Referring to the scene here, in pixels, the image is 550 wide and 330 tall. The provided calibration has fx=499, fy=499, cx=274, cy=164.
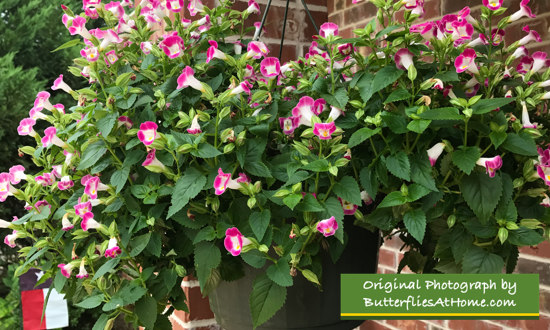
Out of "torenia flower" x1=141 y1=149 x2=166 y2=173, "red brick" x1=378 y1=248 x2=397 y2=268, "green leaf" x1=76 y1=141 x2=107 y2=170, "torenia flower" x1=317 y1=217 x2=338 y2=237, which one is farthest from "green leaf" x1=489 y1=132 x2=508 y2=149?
"red brick" x1=378 y1=248 x2=397 y2=268

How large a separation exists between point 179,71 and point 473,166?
460mm

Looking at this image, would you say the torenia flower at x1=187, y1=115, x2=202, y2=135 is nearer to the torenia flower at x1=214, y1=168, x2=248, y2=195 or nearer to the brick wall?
the torenia flower at x1=214, y1=168, x2=248, y2=195

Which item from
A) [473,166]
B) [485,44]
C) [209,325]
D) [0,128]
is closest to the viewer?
[473,166]

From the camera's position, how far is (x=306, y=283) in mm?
719

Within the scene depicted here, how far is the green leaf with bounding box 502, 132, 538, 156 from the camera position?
2.02 ft

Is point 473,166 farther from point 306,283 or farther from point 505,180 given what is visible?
point 306,283

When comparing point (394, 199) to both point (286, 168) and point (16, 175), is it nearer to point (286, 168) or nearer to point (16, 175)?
point (286, 168)

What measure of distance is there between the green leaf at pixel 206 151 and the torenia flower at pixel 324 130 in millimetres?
129

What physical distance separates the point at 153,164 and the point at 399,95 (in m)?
0.34

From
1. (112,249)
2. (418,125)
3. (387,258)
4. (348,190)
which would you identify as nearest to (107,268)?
(112,249)

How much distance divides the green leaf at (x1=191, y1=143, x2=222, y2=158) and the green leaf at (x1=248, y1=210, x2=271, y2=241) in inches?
3.7

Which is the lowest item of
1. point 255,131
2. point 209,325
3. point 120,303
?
point 209,325

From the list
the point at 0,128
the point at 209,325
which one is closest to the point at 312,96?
the point at 209,325

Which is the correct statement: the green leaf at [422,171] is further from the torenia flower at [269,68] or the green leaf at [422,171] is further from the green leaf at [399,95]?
the torenia flower at [269,68]
